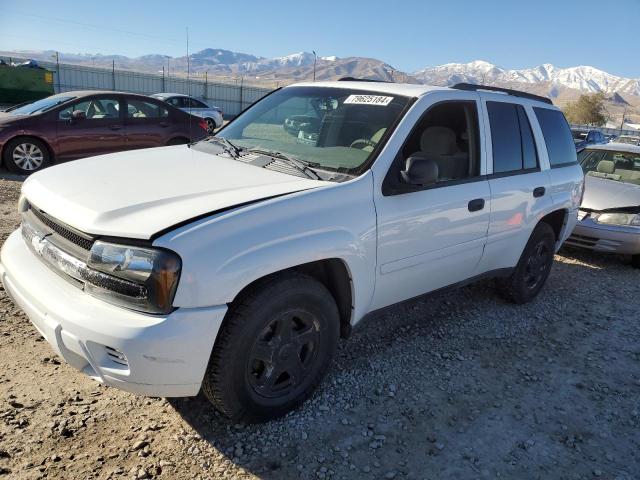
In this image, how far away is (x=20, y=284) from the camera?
2650mm

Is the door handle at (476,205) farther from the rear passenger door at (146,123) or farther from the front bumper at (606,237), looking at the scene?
the rear passenger door at (146,123)

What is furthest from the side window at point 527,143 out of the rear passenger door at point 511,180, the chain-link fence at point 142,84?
the chain-link fence at point 142,84

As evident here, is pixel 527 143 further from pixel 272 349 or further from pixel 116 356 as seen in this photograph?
pixel 116 356

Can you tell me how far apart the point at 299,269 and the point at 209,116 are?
19339mm

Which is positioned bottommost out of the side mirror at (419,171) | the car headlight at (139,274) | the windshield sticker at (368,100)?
the car headlight at (139,274)

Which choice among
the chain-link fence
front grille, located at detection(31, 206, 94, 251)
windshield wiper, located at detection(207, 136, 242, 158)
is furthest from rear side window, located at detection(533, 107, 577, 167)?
the chain-link fence

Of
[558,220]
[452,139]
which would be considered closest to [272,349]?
[452,139]

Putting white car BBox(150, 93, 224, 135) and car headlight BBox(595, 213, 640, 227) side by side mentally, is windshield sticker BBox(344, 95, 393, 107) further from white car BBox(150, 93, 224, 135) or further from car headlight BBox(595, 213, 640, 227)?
white car BBox(150, 93, 224, 135)

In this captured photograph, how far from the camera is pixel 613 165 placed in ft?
25.8

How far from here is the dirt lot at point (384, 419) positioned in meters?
2.58

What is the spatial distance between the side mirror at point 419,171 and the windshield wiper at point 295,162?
1.73 feet

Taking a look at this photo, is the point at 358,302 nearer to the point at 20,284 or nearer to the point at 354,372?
the point at 354,372

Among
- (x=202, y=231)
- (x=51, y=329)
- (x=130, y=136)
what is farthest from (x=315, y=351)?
(x=130, y=136)

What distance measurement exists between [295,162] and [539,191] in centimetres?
235
